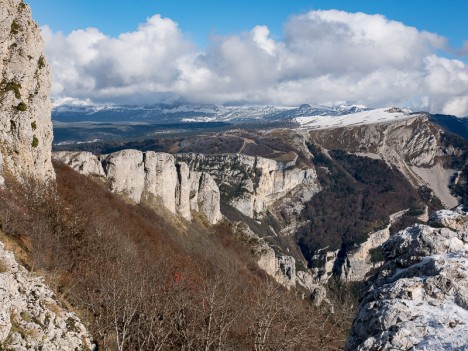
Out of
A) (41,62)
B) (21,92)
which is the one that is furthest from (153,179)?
(21,92)

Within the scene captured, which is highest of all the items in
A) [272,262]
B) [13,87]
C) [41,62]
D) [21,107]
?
[41,62]

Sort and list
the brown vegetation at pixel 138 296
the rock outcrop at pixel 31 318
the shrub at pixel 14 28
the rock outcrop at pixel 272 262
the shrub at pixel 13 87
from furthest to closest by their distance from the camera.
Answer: the rock outcrop at pixel 272 262 < the shrub at pixel 14 28 < the shrub at pixel 13 87 < the brown vegetation at pixel 138 296 < the rock outcrop at pixel 31 318

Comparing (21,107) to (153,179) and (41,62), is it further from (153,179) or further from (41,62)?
(153,179)

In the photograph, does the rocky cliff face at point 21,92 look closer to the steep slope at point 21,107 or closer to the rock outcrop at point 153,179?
the steep slope at point 21,107

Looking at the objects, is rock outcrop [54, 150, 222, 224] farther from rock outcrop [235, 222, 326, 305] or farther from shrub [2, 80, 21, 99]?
shrub [2, 80, 21, 99]

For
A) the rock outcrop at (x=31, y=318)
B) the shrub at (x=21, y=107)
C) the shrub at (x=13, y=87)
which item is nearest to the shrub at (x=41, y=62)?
the shrub at (x=13, y=87)

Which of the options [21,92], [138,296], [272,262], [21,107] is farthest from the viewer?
[272,262]

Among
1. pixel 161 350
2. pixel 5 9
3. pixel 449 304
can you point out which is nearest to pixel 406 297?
pixel 449 304
